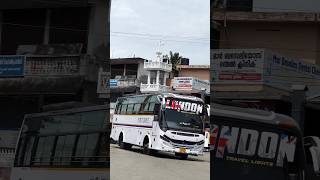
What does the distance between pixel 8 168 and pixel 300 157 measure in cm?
336

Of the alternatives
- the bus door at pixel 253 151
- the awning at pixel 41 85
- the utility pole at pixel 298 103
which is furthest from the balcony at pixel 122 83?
the utility pole at pixel 298 103

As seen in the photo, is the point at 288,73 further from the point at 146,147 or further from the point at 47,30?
the point at 47,30

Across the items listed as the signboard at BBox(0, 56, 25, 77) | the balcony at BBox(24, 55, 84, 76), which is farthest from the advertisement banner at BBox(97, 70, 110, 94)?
the signboard at BBox(0, 56, 25, 77)

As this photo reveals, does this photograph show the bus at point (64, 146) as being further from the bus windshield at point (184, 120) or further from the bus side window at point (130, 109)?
the bus windshield at point (184, 120)

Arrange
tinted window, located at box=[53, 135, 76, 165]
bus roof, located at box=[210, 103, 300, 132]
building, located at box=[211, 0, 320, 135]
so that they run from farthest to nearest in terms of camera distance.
→ 1. tinted window, located at box=[53, 135, 76, 165]
2. building, located at box=[211, 0, 320, 135]
3. bus roof, located at box=[210, 103, 300, 132]

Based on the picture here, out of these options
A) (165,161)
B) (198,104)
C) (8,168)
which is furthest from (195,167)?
(8,168)

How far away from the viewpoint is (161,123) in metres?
4.95

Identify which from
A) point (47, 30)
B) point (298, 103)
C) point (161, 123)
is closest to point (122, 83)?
point (161, 123)

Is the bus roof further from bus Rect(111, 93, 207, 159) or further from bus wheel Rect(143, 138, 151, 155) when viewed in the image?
bus wheel Rect(143, 138, 151, 155)

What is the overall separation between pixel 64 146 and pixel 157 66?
1562 millimetres

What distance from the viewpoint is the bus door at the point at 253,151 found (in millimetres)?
5125

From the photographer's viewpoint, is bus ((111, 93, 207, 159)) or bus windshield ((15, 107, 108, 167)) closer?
bus ((111, 93, 207, 159))

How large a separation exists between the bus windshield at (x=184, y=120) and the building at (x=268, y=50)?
1.20ft

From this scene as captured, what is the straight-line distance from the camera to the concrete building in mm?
→ 5664
